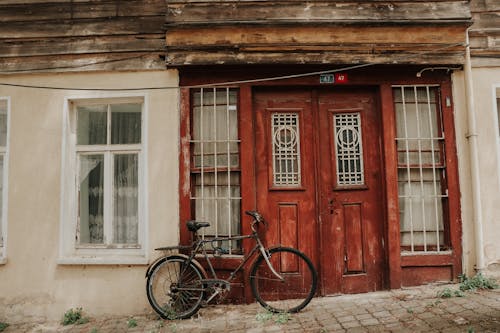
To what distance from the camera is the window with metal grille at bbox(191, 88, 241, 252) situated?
5594mm

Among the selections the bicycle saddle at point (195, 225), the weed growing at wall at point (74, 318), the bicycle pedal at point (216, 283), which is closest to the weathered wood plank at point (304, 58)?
the bicycle saddle at point (195, 225)

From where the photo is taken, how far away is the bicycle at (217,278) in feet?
16.7

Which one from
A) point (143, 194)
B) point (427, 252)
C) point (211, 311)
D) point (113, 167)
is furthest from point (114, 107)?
point (427, 252)

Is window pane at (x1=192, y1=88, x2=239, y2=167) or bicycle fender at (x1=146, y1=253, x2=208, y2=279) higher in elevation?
window pane at (x1=192, y1=88, x2=239, y2=167)

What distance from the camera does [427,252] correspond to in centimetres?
551

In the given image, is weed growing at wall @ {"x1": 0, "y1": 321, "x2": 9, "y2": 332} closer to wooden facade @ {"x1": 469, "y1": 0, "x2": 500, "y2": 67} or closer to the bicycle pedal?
the bicycle pedal

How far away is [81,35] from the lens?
229 inches

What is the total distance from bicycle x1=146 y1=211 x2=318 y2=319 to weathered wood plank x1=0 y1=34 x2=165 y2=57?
103 inches

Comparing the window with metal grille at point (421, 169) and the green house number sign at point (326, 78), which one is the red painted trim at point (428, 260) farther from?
the green house number sign at point (326, 78)

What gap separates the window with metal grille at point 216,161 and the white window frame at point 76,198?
708 mm

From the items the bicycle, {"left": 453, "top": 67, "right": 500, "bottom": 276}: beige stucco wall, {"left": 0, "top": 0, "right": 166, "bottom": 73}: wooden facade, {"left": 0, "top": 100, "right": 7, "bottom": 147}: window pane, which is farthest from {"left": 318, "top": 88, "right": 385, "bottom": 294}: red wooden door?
{"left": 0, "top": 100, "right": 7, "bottom": 147}: window pane

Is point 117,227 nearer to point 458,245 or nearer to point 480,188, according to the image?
point 458,245

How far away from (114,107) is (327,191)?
3.28 metres

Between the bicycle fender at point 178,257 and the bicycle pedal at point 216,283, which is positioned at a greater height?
the bicycle fender at point 178,257
